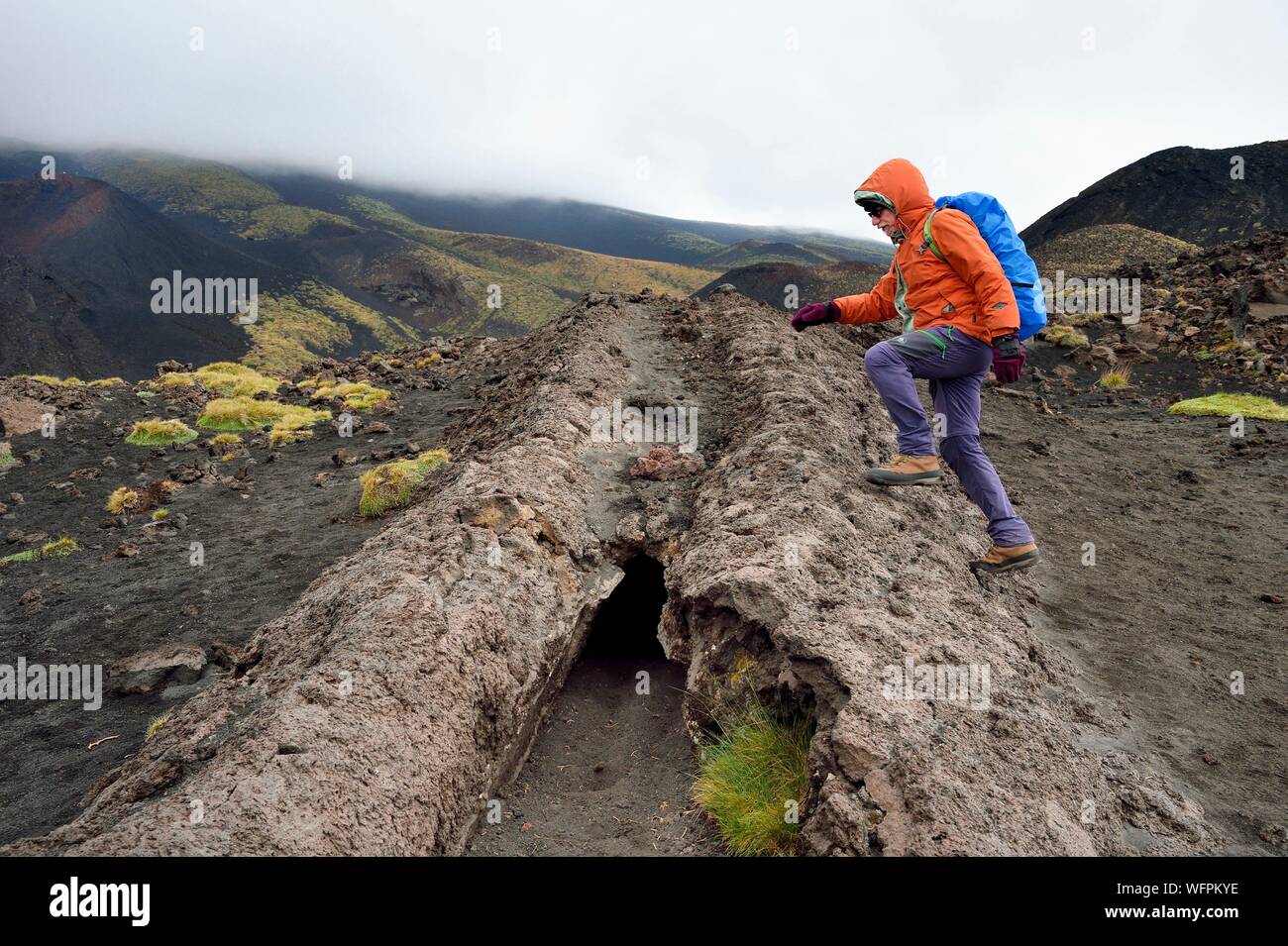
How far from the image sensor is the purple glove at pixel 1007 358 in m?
4.82

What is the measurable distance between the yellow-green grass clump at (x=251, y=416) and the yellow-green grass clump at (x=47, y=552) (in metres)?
5.19

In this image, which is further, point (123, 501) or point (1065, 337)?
point (1065, 337)

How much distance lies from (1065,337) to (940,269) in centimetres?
1659

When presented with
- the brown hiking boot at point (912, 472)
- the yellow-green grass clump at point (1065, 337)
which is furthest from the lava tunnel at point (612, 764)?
the yellow-green grass clump at point (1065, 337)

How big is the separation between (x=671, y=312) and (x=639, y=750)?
9.55 meters

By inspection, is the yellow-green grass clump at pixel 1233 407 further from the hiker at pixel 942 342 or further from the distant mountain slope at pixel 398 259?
the distant mountain slope at pixel 398 259

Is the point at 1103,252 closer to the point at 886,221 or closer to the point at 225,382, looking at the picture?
the point at 886,221

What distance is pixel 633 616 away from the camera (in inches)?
252

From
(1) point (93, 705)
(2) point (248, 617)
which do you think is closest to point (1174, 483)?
(2) point (248, 617)

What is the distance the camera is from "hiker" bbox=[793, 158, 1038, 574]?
5.08m

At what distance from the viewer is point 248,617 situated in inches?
326

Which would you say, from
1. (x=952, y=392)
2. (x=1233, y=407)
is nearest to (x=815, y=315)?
(x=952, y=392)

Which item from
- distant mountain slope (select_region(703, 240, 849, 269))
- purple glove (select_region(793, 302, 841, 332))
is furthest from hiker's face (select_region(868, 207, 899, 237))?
distant mountain slope (select_region(703, 240, 849, 269))

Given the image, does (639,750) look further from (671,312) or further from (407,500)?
(671,312)
